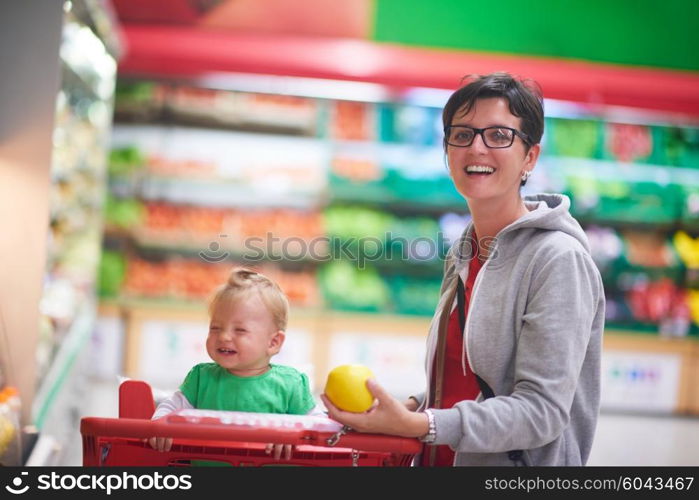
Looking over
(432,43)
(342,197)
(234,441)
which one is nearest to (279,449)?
(234,441)

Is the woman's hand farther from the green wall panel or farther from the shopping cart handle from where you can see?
the green wall panel

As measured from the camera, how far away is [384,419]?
1.43 metres

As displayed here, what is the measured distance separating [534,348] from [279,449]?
51 cm

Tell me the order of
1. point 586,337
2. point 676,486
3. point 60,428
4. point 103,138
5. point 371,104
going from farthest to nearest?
point 371,104 < point 103,138 < point 60,428 < point 676,486 < point 586,337

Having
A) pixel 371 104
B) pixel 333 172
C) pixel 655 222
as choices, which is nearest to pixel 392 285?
pixel 333 172

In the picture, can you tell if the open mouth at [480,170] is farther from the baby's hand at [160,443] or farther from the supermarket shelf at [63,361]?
the supermarket shelf at [63,361]

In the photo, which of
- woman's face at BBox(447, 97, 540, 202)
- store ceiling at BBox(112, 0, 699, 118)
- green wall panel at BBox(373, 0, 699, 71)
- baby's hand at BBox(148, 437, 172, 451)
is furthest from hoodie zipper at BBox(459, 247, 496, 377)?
green wall panel at BBox(373, 0, 699, 71)

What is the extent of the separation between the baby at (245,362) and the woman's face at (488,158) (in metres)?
0.46

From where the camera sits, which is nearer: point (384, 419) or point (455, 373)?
point (384, 419)

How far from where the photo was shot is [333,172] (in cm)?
609

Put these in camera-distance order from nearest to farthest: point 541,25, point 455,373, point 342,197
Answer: point 455,373, point 342,197, point 541,25

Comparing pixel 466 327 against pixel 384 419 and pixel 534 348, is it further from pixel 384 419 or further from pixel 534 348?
pixel 384 419

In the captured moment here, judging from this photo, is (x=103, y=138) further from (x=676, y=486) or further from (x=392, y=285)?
(x=676, y=486)

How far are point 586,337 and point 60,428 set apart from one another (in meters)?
3.08
